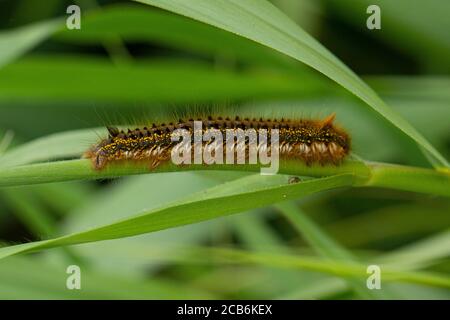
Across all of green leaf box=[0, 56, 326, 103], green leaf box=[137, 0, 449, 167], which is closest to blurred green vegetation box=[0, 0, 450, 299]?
green leaf box=[0, 56, 326, 103]

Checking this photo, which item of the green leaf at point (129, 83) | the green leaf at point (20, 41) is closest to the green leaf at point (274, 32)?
the green leaf at point (20, 41)

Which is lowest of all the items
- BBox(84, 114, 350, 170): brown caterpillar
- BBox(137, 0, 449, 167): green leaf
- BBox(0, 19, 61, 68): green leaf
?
BBox(84, 114, 350, 170): brown caterpillar

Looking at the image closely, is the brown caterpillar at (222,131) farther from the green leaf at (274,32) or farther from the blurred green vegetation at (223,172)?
the green leaf at (274,32)

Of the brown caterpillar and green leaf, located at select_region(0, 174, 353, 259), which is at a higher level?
the brown caterpillar

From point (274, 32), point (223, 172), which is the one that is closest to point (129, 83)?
point (223, 172)

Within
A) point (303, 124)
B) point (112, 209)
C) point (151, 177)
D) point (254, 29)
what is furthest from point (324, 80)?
point (254, 29)

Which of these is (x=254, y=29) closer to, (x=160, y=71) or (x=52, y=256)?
(x=160, y=71)

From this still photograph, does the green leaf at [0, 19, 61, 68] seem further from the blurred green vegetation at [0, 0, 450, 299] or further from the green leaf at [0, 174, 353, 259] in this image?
the green leaf at [0, 174, 353, 259]
